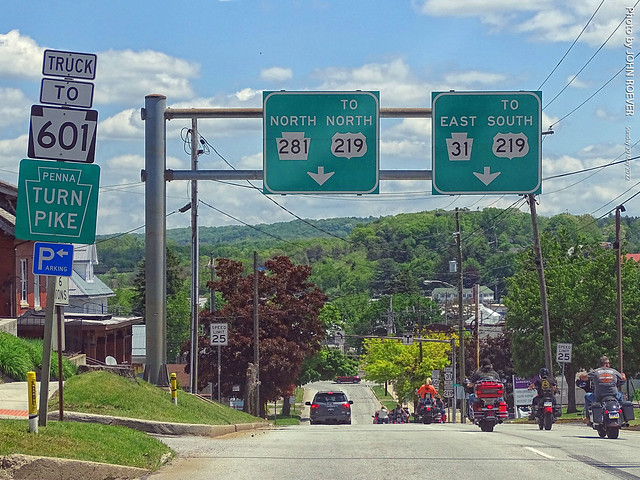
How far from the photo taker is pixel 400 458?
534 inches

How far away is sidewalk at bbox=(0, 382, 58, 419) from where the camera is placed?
16266 mm

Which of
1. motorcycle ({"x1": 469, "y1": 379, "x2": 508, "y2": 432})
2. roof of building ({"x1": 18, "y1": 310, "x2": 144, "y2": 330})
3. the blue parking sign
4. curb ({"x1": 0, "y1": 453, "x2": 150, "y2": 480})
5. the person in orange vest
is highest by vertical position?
the blue parking sign

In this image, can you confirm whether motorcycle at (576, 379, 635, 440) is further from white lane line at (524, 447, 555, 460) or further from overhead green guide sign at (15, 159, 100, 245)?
overhead green guide sign at (15, 159, 100, 245)

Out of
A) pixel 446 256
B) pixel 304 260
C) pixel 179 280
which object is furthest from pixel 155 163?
pixel 304 260

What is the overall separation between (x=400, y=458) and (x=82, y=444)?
459cm

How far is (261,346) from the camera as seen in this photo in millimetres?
49375

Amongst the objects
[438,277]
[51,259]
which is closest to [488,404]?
[51,259]

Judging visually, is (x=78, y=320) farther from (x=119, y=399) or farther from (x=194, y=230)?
(x=119, y=399)

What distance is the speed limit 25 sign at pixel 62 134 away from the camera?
38.8ft

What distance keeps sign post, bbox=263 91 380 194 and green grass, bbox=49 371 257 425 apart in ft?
16.3

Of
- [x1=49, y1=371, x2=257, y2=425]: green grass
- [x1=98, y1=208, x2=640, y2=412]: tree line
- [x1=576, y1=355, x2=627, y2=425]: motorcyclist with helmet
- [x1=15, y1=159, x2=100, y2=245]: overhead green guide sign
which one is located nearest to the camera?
[x1=15, y1=159, x2=100, y2=245]: overhead green guide sign

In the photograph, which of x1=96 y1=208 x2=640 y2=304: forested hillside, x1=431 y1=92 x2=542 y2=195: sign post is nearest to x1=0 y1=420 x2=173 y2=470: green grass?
x1=431 y1=92 x2=542 y2=195: sign post

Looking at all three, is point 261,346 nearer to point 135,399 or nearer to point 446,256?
point 135,399

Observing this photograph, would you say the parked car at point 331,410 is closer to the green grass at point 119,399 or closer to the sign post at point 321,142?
the green grass at point 119,399
